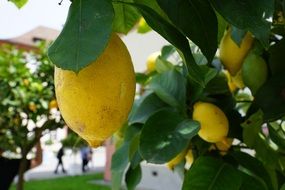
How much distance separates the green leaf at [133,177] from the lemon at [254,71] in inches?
12.1

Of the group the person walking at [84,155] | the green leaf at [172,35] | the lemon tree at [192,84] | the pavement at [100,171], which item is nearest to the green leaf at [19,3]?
the lemon tree at [192,84]

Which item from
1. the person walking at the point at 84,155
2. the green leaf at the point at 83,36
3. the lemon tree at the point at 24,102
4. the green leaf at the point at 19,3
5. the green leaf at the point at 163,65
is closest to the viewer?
the green leaf at the point at 83,36

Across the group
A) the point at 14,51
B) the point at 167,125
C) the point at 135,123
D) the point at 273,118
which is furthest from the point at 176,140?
the point at 14,51

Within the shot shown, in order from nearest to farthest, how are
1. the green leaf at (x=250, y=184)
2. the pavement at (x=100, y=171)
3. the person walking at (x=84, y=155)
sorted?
the green leaf at (x=250, y=184), the pavement at (x=100, y=171), the person walking at (x=84, y=155)

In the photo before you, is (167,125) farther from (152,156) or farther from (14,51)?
(14,51)

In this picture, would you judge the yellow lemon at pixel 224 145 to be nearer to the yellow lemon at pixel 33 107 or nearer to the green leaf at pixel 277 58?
the green leaf at pixel 277 58

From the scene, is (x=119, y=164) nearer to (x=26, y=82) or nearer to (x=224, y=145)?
(x=224, y=145)

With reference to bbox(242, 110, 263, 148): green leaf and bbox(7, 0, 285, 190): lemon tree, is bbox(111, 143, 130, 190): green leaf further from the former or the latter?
bbox(242, 110, 263, 148): green leaf

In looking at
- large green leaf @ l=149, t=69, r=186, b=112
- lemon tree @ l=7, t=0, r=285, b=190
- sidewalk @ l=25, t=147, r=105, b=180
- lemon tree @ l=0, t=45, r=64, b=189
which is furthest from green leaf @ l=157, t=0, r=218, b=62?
sidewalk @ l=25, t=147, r=105, b=180

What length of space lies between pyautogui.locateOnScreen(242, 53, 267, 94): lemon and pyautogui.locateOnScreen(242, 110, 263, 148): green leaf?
0.14 ft

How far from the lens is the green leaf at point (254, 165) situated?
0.69m

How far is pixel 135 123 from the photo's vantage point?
0.87 meters

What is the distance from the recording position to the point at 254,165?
Result: 0.71 meters

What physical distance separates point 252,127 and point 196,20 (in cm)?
35
